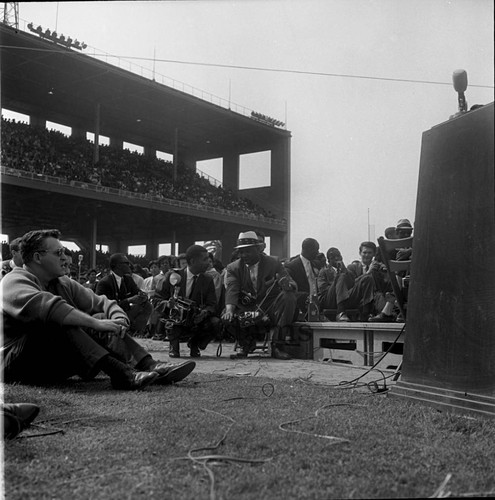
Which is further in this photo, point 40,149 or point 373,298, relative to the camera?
point 40,149

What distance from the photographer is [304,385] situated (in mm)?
4309

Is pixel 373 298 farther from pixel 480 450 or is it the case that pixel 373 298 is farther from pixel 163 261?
pixel 163 261

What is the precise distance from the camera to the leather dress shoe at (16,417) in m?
2.47

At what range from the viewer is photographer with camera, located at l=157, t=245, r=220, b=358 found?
273 inches

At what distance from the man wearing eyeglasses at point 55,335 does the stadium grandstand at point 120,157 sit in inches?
800

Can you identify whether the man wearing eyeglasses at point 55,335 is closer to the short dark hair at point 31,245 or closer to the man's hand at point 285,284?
the short dark hair at point 31,245

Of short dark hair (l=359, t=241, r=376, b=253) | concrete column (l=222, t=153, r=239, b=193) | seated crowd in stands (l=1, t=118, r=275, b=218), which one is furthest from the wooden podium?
concrete column (l=222, t=153, r=239, b=193)

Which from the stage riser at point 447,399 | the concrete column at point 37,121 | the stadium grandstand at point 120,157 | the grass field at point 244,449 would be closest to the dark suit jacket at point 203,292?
the grass field at point 244,449

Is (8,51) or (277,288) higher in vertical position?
(8,51)

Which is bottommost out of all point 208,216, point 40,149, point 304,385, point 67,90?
point 304,385

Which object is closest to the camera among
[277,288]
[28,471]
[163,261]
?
[28,471]

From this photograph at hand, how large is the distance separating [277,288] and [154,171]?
89.3 ft

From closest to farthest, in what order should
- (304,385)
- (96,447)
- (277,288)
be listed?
(96,447)
(304,385)
(277,288)

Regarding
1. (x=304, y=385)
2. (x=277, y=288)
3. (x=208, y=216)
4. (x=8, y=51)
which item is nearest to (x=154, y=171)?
(x=208, y=216)
